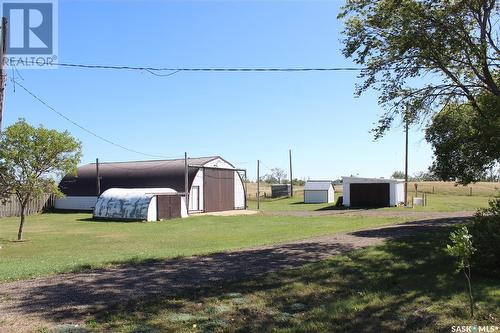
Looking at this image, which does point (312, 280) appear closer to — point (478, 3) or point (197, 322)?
point (197, 322)

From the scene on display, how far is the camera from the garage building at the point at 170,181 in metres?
45.4

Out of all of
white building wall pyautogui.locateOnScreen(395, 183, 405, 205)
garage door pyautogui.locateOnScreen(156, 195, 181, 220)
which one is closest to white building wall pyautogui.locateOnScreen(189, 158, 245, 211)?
Result: garage door pyautogui.locateOnScreen(156, 195, 181, 220)

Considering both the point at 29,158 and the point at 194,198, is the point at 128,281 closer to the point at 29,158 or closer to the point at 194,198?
the point at 29,158

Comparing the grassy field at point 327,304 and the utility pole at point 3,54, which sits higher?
the utility pole at point 3,54

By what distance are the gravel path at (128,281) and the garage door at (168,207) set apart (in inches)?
966

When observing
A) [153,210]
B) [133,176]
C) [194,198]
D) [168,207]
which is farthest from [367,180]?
[133,176]

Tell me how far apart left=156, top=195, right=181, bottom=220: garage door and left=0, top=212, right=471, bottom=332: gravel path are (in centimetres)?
2453

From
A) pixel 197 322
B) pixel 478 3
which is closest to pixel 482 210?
pixel 478 3

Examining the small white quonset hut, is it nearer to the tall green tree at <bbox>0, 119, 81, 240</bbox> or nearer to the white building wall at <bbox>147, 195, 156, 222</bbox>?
the white building wall at <bbox>147, 195, 156, 222</bbox>

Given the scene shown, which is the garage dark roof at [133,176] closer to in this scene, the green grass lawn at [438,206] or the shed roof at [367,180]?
the green grass lawn at [438,206]

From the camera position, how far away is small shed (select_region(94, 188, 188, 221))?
36.3 meters

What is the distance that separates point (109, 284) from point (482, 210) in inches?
333

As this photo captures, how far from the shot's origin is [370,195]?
154 feet

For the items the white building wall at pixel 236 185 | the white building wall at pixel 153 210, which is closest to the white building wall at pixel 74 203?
the white building wall at pixel 236 185
